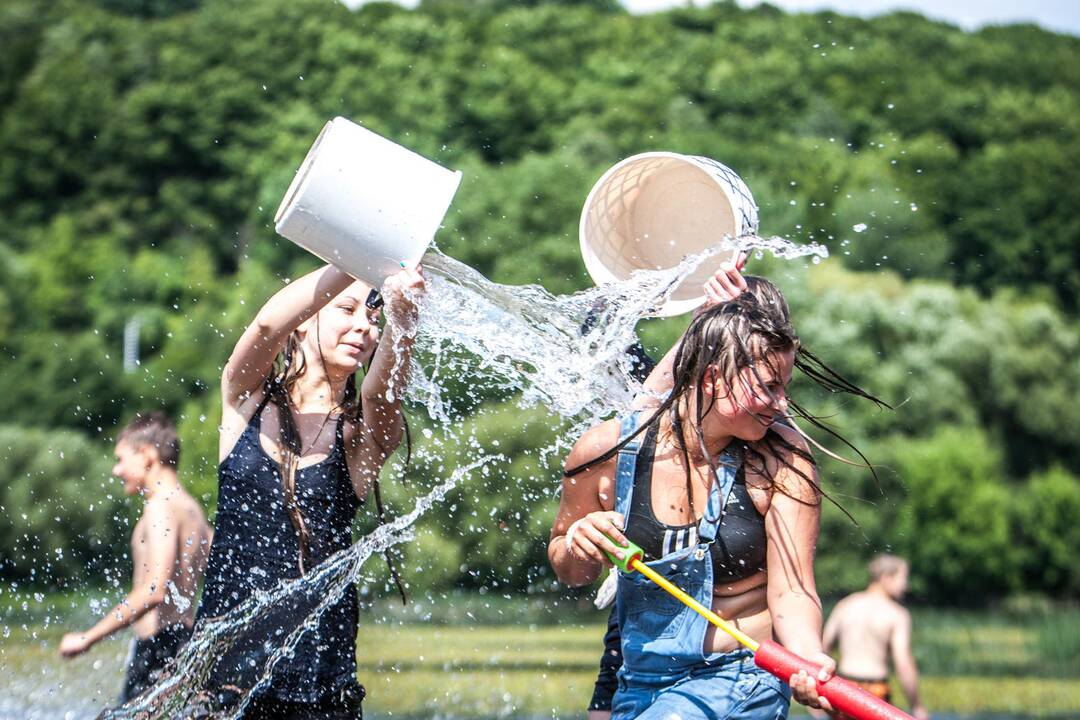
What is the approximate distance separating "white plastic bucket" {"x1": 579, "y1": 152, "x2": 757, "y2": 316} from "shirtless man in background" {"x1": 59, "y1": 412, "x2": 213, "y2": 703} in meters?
1.68

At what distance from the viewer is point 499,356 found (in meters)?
3.99

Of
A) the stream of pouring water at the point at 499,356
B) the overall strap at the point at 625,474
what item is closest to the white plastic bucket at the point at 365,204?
the stream of pouring water at the point at 499,356

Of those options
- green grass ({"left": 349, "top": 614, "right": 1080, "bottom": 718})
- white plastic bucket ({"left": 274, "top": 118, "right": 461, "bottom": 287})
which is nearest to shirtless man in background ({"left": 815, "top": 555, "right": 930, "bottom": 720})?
green grass ({"left": 349, "top": 614, "right": 1080, "bottom": 718})

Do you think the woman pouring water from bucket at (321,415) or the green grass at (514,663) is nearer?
the woman pouring water from bucket at (321,415)

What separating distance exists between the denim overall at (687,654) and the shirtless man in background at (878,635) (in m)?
4.57

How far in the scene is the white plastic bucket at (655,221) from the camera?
13.5 feet

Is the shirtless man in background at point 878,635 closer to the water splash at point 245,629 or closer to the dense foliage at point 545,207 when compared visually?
Result: the water splash at point 245,629

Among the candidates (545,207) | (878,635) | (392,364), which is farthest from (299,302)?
(545,207)

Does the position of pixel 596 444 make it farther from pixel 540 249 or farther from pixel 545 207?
pixel 545 207

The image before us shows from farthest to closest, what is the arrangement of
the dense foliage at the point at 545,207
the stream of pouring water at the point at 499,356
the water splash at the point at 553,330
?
the dense foliage at the point at 545,207
the water splash at the point at 553,330
the stream of pouring water at the point at 499,356

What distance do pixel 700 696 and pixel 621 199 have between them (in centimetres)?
180

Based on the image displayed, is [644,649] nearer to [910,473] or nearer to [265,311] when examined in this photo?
[265,311]

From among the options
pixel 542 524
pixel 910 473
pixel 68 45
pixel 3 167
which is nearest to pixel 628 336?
pixel 542 524

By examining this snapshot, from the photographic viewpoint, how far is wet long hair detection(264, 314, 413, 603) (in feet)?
11.0
